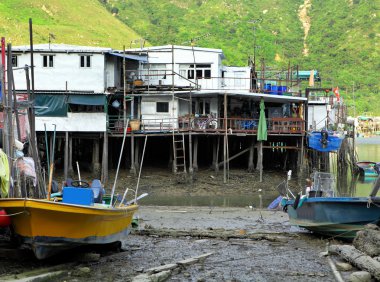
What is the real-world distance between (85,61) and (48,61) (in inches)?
80.1

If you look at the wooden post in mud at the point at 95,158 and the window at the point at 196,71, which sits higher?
the window at the point at 196,71

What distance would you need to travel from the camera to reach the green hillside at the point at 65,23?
7850cm

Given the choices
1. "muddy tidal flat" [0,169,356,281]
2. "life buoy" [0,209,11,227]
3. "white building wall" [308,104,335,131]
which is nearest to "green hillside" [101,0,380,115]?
"white building wall" [308,104,335,131]

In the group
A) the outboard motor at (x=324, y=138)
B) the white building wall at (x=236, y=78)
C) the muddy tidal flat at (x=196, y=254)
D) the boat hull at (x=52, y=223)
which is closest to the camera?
the boat hull at (x=52, y=223)

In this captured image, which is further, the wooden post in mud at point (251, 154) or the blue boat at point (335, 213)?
the wooden post in mud at point (251, 154)

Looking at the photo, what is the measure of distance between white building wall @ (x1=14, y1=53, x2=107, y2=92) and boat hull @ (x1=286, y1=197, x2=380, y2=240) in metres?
19.3

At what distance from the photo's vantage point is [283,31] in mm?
114562

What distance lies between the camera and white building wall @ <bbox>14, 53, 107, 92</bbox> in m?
36.8

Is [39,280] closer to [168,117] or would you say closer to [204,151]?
[168,117]

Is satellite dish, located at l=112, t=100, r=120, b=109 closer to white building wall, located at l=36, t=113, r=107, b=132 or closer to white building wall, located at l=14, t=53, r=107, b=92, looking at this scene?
white building wall, located at l=14, t=53, r=107, b=92

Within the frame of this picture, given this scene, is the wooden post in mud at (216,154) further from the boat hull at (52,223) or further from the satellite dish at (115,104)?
the boat hull at (52,223)

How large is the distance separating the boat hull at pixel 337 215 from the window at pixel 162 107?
738 inches

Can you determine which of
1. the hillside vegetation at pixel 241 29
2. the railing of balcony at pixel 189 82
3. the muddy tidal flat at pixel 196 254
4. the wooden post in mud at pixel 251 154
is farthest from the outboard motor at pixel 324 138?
the hillside vegetation at pixel 241 29

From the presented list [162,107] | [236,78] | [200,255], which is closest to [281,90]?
[236,78]
